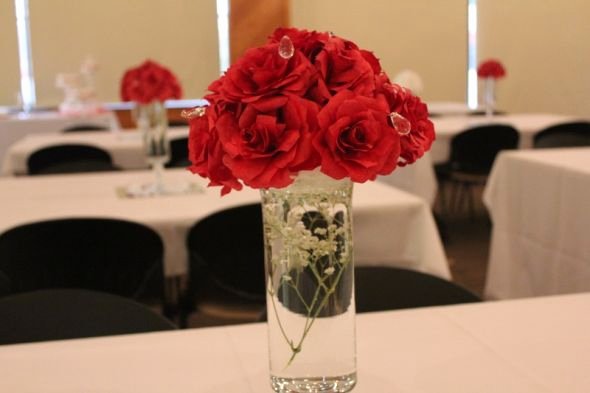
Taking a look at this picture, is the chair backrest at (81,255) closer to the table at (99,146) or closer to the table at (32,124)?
the table at (99,146)

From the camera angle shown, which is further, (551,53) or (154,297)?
(551,53)

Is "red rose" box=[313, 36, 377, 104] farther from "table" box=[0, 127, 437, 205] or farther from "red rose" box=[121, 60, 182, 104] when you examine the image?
"table" box=[0, 127, 437, 205]

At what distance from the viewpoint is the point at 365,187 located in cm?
279

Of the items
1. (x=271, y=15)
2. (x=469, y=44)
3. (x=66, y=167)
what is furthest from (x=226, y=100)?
(x=469, y=44)

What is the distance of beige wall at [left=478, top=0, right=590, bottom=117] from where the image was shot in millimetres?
7801

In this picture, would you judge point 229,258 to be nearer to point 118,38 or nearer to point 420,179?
point 420,179

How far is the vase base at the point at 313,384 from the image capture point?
962 mm

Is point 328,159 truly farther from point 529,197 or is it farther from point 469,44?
point 469,44

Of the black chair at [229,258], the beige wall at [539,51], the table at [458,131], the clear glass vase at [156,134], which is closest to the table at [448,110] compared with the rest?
the table at [458,131]

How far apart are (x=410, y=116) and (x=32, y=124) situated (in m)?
5.07

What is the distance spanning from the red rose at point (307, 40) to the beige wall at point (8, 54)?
6819 millimetres

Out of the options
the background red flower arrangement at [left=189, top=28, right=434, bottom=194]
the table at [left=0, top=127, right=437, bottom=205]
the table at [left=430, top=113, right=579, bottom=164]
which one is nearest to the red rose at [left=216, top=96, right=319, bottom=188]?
the background red flower arrangement at [left=189, top=28, right=434, bottom=194]

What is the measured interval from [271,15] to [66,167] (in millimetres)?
4171

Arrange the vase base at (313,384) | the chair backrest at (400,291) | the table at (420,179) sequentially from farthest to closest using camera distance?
1. the table at (420,179)
2. the chair backrest at (400,291)
3. the vase base at (313,384)
